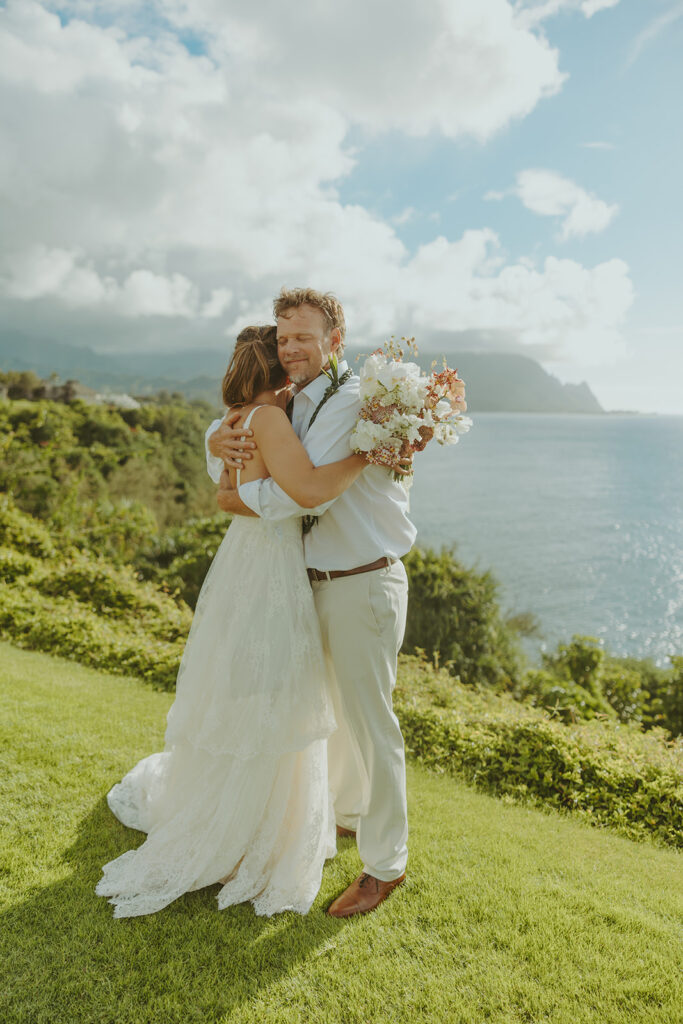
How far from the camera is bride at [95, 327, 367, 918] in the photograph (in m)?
2.99

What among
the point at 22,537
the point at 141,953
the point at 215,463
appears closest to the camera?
the point at 141,953

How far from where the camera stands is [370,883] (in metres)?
3.08

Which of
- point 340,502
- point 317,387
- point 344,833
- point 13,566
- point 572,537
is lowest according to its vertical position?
point 572,537

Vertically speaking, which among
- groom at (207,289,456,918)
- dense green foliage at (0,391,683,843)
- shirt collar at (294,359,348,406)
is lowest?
dense green foliage at (0,391,683,843)

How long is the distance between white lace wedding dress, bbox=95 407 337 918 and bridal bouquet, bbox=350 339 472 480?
616mm

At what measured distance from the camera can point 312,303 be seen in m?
2.97

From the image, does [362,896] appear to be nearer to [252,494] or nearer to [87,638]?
[252,494]

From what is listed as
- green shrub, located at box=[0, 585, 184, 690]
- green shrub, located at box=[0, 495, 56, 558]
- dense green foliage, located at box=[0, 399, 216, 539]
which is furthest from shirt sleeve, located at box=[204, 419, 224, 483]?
dense green foliage, located at box=[0, 399, 216, 539]

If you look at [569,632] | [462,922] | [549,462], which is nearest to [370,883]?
[462,922]

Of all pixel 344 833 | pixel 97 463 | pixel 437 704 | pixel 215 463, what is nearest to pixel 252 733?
pixel 344 833

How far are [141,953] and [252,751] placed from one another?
0.89 metres

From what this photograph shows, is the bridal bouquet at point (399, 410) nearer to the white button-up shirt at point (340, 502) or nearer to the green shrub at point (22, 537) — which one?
the white button-up shirt at point (340, 502)

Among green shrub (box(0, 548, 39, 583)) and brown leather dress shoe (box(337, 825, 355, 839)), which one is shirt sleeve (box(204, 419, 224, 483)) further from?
green shrub (box(0, 548, 39, 583))

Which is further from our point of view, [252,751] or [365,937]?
[252,751]
